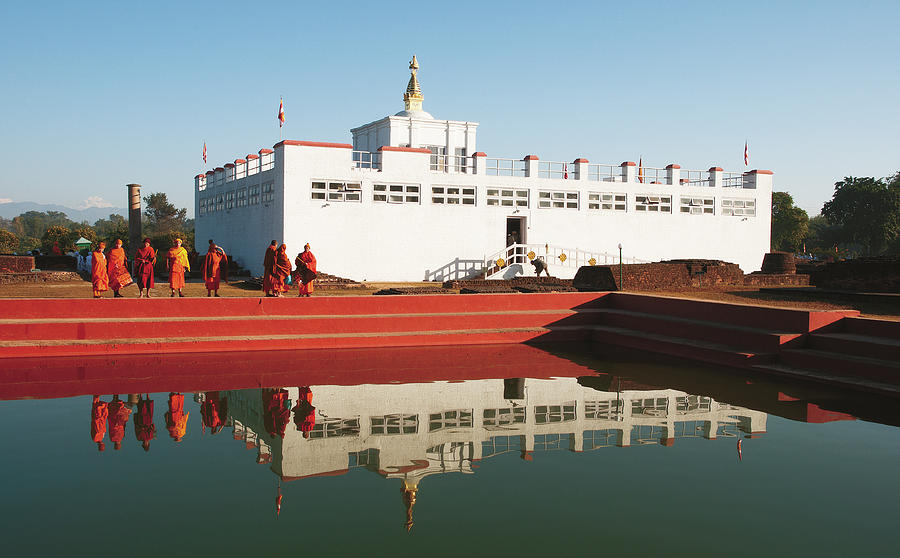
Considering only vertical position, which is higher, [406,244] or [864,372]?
[406,244]

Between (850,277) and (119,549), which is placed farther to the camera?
(850,277)

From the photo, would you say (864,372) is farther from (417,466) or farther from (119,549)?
(119,549)

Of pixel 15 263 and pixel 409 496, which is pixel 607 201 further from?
pixel 409 496

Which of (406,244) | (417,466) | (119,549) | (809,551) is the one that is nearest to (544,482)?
(417,466)

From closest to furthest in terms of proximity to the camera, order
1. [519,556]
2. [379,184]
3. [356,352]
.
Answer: [519,556], [356,352], [379,184]

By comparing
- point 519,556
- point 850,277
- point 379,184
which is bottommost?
point 519,556

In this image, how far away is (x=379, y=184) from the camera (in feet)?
80.4

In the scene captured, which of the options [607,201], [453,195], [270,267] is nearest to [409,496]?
[270,267]

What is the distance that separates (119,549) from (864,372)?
921cm

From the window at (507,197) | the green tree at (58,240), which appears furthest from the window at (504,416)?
the green tree at (58,240)

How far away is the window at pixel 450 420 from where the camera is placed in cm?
809

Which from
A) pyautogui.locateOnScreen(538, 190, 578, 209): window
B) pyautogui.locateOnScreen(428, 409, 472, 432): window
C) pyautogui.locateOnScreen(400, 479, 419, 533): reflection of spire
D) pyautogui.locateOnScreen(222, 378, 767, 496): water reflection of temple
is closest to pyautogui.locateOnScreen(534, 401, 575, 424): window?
pyautogui.locateOnScreen(222, 378, 767, 496): water reflection of temple

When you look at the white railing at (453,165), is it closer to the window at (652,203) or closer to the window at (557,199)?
the window at (557,199)

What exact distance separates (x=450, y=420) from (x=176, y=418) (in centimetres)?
310
